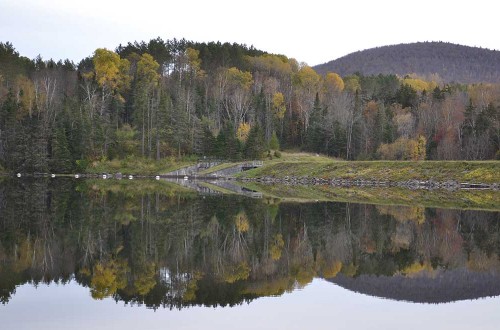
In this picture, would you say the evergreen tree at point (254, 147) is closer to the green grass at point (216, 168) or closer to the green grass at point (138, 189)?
the green grass at point (216, 168)

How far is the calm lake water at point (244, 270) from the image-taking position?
12603mm

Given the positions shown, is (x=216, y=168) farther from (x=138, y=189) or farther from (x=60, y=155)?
(x=138, y=189)

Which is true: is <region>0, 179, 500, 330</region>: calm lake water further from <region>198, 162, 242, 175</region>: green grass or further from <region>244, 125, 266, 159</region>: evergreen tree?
<region>244, 125, 266, 159</region>: evergreen tree

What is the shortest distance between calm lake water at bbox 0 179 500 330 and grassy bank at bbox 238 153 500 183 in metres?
31.2

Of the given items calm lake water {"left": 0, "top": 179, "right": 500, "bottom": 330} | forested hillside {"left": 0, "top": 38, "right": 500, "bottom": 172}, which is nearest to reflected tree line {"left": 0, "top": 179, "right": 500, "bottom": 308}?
calm lake water {"left": 0, "top": 179, "right": 500, "bottom": 330}

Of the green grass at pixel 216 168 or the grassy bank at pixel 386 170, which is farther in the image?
the green grass at pixel 216 168

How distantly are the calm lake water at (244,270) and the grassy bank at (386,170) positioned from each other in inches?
1228

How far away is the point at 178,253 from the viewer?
63.9 feet

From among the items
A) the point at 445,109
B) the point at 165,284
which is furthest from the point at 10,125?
the point at 165,284

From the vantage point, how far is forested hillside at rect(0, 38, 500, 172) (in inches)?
3250

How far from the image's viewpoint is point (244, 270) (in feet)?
56.7

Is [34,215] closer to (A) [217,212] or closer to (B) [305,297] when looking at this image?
(A) [217,212]

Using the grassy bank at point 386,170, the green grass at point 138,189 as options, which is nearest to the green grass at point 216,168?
the grassy bank at point 386,170

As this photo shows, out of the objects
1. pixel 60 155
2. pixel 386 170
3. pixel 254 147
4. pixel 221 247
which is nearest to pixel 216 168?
pixel 254 147
